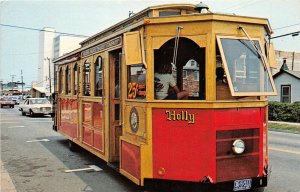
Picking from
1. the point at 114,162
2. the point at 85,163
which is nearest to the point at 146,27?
the point at 114,162

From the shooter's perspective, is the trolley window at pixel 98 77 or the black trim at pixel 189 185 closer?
the black trim at pixel 189 185

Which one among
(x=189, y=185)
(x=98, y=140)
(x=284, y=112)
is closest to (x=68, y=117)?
(x=98, y=140)

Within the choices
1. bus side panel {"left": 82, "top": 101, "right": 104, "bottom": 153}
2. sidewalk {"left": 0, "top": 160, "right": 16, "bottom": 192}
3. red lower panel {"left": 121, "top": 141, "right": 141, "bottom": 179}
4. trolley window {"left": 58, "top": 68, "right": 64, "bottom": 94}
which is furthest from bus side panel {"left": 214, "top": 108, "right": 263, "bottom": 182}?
trolley window {"left": 58, "top": 68, "right": 64, "bottom": 94}

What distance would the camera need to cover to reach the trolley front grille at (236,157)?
5.11 m

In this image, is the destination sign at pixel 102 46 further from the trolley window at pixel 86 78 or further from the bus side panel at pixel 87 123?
the bus side panel at pixel 87 123

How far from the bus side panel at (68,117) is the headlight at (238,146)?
17.4ft

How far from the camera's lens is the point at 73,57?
977 centimetres

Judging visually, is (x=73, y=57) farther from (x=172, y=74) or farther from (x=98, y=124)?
(x=172, y=74)

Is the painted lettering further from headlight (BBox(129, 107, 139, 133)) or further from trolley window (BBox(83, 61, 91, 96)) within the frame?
trolley window (BBox(83, 61, 91, 96))

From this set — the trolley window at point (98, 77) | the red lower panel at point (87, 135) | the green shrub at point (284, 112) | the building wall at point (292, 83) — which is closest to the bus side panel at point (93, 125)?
the red lower panel at point (87, 135)

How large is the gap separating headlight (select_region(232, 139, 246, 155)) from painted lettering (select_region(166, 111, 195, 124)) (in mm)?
686

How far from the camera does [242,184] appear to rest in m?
5.21

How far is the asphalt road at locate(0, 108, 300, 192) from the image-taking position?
6.60 metres

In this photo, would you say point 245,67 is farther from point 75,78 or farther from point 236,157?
point 75,78
